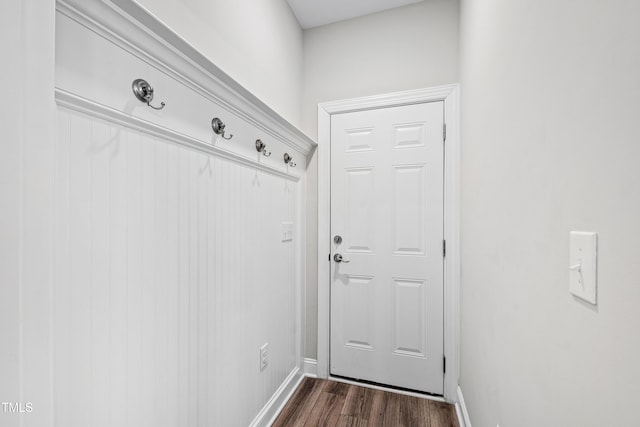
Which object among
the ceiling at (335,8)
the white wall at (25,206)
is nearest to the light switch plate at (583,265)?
the white wall at (25,206)

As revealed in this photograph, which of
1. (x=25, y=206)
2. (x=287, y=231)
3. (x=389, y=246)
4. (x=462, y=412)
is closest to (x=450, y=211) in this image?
(x=389, y=246)

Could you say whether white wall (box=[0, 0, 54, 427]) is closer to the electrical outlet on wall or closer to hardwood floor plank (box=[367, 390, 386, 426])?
the electrical outlet on wall

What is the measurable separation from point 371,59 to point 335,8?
17.1 inches

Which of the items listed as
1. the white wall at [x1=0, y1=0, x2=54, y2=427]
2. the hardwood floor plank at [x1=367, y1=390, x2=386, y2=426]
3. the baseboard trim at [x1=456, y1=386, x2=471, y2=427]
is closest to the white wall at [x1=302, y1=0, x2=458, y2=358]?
the hardwood floor plank at [x1=367, y1=390, x2=386, y2=426]

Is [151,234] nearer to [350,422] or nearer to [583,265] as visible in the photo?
[583,265]

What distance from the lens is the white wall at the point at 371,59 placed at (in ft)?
6.56

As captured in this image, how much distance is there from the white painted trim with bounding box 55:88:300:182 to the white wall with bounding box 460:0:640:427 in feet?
3.51

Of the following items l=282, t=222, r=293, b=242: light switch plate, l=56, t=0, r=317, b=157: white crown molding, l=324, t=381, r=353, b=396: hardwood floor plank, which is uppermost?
l=56, t=0, r=317, b=157: white crown molding

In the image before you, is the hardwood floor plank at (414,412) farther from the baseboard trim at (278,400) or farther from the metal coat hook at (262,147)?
the metal coat hook at (262,147)

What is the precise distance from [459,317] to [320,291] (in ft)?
3.14

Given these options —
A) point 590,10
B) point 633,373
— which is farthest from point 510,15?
point 633,373

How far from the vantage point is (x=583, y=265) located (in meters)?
0.52

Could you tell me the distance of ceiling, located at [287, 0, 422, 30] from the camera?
2.04 m

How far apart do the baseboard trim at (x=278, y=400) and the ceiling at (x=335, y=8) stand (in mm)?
2585
